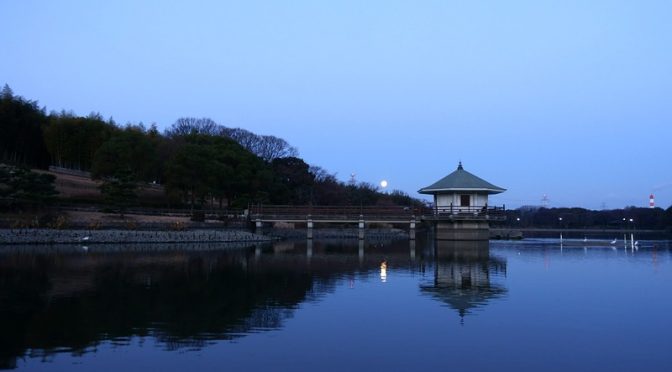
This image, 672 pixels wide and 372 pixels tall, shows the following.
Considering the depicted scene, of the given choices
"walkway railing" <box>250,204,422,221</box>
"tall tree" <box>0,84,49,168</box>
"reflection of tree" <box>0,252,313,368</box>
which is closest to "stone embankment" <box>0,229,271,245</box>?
"walkway railing" <box>250,204,422,221</box>

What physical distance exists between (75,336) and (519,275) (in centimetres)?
1411

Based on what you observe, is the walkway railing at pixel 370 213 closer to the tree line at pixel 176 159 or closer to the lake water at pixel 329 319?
the tree line at pixel 176 159

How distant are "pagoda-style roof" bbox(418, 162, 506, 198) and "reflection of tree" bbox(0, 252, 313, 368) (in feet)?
68.0

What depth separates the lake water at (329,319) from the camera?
8.12 m

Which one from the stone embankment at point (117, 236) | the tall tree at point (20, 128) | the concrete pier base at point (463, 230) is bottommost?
the stone embankment at point (117, 236)

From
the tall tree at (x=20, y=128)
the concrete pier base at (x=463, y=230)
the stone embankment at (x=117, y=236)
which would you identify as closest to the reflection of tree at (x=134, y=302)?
the stone embankment at (x=117, y=236)

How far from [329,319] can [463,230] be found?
95.2ft

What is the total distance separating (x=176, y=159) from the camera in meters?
45.1

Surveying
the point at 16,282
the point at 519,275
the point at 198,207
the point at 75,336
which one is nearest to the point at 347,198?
the point at 198,207

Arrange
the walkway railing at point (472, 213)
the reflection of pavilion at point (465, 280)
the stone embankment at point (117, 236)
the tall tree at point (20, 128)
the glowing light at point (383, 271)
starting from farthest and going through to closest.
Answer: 1. the tall tree at point (20, 128)
2. the walkway railing at point (472, 213)
3. the stone embankment at point (117, 236)
4. the glowing light at point (383, 271)
5. the reflection of pavilion at point (465, 280)

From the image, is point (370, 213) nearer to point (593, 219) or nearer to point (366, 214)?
point (366, 214)

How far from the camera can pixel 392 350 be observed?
8.72 metres

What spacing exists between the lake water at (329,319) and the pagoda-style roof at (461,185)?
18.1m

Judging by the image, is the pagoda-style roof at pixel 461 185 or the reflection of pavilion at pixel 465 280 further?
the pagoda-style roof at pixel 461 185
